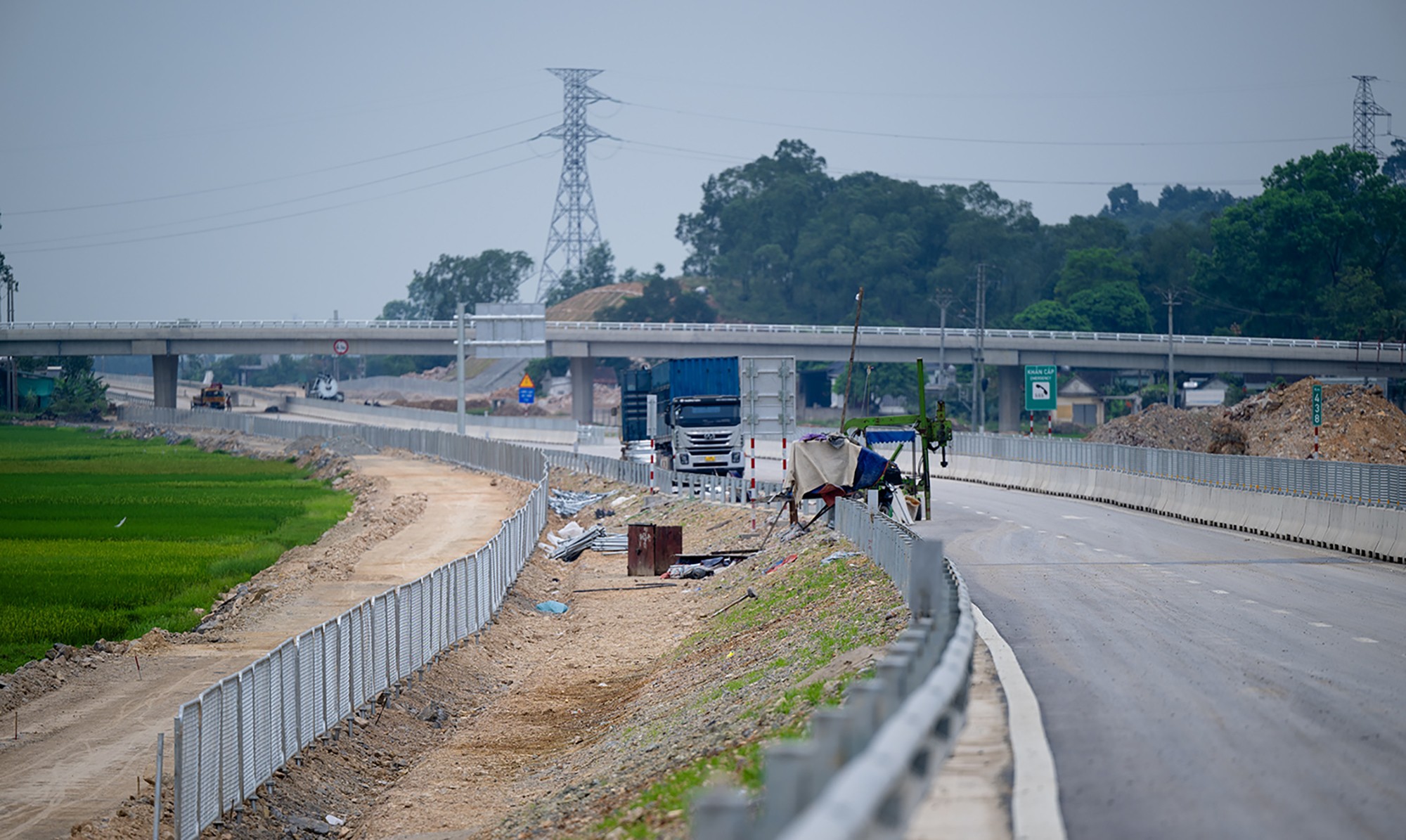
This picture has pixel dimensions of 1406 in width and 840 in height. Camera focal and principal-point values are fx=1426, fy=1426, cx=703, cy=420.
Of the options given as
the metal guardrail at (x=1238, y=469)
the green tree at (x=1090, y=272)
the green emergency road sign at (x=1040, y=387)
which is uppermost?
the green tree at (x=1090, y=272)

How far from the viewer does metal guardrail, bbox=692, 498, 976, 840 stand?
506cm

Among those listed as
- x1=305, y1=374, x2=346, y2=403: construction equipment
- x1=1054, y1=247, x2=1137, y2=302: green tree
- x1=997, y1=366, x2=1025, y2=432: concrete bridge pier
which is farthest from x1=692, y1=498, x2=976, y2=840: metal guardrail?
Result: x1=1054, y1=247, x2=1137, y2=302: green tree

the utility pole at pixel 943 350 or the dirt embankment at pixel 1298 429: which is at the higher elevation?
the utility pole at pixel 943 350

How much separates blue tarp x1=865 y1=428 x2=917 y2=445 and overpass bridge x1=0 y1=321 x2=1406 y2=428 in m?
73.4

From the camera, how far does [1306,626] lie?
17.7m

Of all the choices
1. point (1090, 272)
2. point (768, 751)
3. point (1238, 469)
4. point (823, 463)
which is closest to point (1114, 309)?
point (1090, 272)

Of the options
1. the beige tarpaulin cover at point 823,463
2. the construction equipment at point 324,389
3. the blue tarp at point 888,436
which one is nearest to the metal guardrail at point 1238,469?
the blue tarp at point 888,436

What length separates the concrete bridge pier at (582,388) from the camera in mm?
116375

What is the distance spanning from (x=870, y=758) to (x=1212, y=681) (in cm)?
886

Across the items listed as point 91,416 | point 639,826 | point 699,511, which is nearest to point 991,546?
point 699,511

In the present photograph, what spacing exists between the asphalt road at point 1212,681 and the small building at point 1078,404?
3979 inches

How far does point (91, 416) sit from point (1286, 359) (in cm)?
9836

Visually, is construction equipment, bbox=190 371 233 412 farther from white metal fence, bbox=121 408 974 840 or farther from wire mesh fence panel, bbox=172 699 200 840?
wire mesh fence panel, bbox=172 699 200 840

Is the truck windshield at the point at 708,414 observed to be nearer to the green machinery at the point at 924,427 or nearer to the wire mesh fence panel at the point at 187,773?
the green machinery at the point at 924,427
